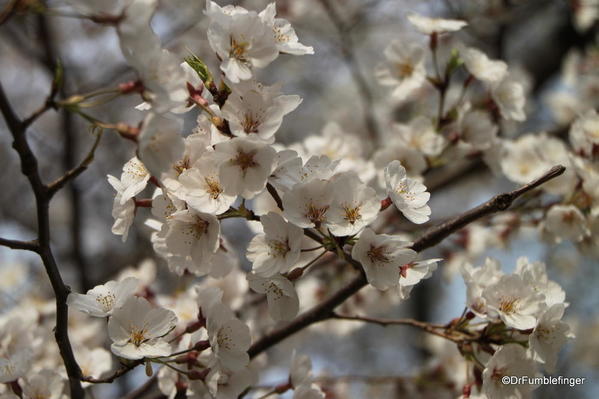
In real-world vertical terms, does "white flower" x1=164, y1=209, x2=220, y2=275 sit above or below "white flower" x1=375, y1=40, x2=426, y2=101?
above

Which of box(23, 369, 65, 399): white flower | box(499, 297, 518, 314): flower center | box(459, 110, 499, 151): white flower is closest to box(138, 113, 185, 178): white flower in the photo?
box(23, 369, 65, 399): white flower

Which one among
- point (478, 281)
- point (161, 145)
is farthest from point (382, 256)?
point (161, 145)

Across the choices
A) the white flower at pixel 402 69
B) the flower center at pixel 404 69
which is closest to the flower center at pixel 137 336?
the white flower at pixel 402 69

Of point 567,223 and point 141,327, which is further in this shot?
point 567,223

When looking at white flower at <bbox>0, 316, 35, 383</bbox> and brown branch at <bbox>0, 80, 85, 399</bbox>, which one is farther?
white flower at <bbox>0, 316, 35, 383</bbox>

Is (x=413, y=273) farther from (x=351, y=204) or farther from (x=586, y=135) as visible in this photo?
(x=586, y=135)

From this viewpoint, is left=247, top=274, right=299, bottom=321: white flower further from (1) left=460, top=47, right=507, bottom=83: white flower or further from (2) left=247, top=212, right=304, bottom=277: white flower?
(1) left=460, top=47, right=507, bottom=83: white flower
